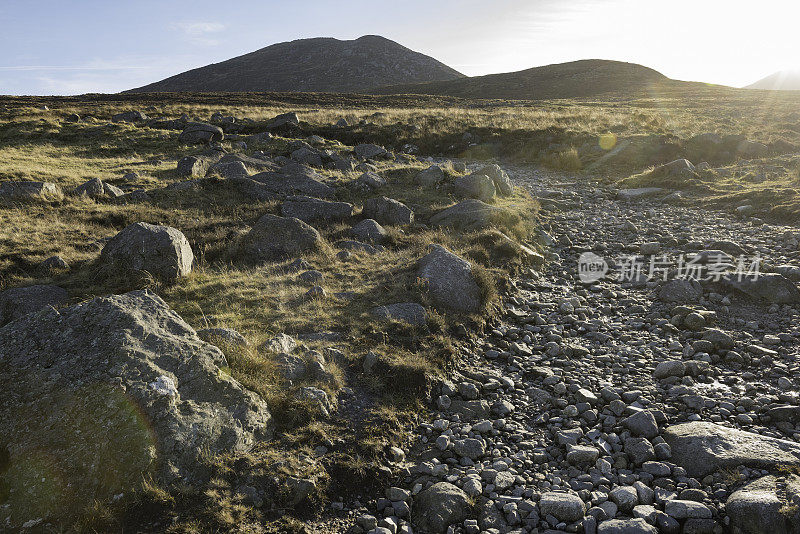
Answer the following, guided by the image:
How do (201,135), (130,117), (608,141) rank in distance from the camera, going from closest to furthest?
(608,141), (201,135), (130,117)

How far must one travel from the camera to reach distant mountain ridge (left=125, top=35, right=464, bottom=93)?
143 m

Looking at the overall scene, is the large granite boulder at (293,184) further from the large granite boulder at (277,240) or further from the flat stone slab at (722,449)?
the flat stone slab at (722,449)

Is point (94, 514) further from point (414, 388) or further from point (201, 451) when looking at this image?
point (414, 388)

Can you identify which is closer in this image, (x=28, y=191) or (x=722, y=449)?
(x=722, y=449)

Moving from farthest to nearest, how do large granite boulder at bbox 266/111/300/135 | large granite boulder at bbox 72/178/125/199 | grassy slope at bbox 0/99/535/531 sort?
large granite boulder at bbox 266/111/300/135 → large granite boulder at bbox 72/178/125/199 → grassy slope at bbox 0/99/535/531

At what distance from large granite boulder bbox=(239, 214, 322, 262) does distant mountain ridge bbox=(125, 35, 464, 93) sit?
129520 millimetres

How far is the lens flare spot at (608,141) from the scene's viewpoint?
27.8 m

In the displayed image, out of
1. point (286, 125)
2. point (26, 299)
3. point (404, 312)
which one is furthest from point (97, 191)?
point (286, 125)

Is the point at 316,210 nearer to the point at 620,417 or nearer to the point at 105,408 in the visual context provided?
the point at 105,408

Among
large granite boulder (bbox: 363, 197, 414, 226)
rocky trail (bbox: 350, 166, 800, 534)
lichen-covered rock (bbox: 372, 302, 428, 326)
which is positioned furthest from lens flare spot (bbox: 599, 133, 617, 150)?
lichen-covered rock (bbox: 372, 302, 428, 326)

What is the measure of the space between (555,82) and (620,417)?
10772 centimetres

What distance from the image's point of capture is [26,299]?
873 centimetres

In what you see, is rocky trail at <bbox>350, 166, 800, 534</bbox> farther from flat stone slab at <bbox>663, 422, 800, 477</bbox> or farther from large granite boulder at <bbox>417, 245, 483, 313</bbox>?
large granite boulder at <bbox>417, 245, 483, 313</bbox>

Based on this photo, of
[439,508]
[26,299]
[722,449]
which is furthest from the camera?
[26,299]
